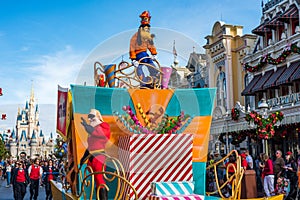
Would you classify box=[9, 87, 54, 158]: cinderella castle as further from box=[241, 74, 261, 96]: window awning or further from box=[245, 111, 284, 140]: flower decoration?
box=[245, 111, 284, 140]: flower decoration

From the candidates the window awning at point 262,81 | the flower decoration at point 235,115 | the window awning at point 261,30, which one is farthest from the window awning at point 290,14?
→ the flower decoration at point 235,115

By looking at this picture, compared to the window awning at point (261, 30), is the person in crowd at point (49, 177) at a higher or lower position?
lower

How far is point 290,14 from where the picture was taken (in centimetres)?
2083

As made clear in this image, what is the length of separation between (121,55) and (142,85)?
2.47ft

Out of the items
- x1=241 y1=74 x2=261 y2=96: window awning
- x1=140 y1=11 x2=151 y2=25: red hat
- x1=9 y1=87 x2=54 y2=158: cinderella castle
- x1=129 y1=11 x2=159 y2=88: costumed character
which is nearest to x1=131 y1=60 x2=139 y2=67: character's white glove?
x1=129 y1=11 x2=159 y2=88: costumed character

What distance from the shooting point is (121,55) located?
6.47 m

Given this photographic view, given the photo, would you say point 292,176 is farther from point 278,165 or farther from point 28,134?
point 28,134

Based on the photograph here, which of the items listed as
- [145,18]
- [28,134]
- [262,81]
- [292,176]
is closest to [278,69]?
[262,81]

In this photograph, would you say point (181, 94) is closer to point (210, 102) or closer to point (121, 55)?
point (210, 102)

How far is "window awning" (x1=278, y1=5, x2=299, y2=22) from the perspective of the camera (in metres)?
20.6

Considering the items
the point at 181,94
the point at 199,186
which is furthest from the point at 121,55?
the point at 199,186

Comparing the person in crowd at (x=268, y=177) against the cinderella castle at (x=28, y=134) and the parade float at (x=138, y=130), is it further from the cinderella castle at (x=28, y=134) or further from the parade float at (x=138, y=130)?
the cinderella castle at (x=28, y=134)

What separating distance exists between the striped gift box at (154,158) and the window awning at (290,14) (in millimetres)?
16837

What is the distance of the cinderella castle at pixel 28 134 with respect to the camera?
143375 millimetres
